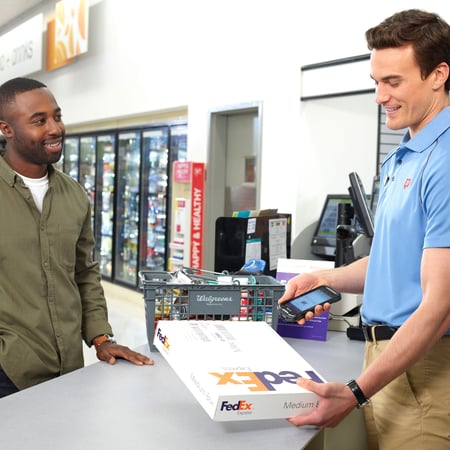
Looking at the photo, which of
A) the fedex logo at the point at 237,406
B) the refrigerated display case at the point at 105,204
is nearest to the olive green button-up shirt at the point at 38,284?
the fedex logo at the point at 237,406

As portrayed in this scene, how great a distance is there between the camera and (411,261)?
1.34 m

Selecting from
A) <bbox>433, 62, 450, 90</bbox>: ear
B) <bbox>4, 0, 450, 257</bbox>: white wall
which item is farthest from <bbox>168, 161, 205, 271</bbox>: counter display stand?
<bbox>433, 62, 450, 90</bbox>: ear

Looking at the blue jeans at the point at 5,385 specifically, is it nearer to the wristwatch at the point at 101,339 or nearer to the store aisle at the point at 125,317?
the wristwatch at the point at 101,339

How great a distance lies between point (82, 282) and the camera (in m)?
2.10

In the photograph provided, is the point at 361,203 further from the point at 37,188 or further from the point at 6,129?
the point at 6,129

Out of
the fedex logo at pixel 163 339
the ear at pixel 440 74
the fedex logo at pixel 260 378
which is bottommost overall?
the fedex logo at pixel 260 378

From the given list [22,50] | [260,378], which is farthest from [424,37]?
[22,50]

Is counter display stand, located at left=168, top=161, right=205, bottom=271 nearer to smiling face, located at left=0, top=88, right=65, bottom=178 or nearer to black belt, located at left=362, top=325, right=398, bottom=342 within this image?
smiling face, located at left=0, top=88, right=65, bottom=178

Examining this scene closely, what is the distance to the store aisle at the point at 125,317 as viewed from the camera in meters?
5.20

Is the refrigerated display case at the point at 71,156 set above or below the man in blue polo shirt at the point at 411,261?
above

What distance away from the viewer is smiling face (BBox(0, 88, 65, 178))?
1.91 meters

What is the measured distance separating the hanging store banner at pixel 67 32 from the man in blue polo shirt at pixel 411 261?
20.7 ft

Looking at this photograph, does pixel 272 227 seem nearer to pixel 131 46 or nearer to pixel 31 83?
pixel 31 83

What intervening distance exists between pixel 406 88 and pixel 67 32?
704 centimetres
